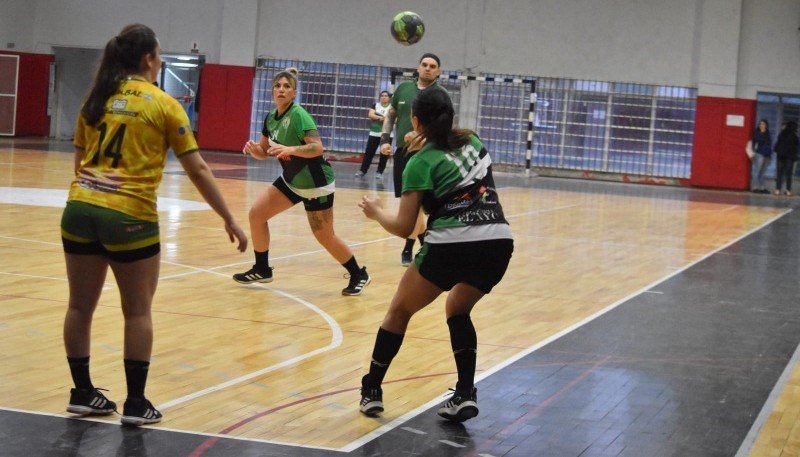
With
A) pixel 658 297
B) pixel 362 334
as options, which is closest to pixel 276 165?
pixel 658 297

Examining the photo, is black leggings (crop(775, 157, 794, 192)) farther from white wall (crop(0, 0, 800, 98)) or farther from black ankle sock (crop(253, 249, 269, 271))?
black ankle sock (crop(253, 249, 269, 271))

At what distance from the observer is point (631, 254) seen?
12.9 m

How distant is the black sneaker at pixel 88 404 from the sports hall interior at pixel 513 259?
10 cm

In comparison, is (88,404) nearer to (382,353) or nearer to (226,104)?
(382,353)

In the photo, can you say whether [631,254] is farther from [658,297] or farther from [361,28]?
[361,28]

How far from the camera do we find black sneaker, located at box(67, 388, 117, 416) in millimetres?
4930

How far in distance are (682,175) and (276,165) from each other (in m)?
10.8

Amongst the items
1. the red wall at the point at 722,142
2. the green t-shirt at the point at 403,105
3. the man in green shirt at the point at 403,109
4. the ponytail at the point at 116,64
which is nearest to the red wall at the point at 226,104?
the red wall at the point at 722,142

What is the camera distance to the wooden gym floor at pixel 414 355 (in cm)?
496

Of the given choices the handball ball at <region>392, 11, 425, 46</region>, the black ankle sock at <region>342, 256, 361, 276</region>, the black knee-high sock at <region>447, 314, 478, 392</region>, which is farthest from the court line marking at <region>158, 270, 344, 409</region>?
the handball ball at <region>392, 11, 425, 46</region>

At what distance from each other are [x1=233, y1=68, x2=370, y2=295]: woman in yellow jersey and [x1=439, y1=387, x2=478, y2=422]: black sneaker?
358 cm

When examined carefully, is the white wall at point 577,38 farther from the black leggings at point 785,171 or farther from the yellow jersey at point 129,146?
the yellow jersey at point 129,146

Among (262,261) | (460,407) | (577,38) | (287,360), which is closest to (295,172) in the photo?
(262,261)

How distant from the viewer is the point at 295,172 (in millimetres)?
8688
